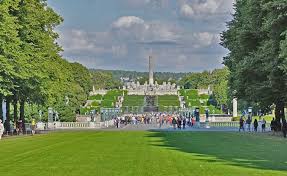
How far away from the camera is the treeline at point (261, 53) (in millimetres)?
42375

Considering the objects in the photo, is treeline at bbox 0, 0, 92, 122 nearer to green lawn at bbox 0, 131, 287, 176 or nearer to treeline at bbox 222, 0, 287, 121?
green lawn at bbox 0, 131, 287, 176

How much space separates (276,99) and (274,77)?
26.6ft

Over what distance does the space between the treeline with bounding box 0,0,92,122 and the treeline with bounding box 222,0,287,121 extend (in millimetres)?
16259

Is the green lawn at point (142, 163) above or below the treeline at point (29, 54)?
below

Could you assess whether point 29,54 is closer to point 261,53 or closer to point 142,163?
point 261,53

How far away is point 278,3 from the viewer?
131 feet

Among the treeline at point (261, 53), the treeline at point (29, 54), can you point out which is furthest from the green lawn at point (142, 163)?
the treeline at point (29, 54)

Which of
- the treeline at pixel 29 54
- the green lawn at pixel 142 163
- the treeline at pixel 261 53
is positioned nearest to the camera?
the green lawn at pixel 142 163

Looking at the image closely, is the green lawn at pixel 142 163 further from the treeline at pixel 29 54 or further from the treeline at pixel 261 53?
the treeline at pixel 29 54

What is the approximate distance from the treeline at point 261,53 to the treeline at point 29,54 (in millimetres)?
16259

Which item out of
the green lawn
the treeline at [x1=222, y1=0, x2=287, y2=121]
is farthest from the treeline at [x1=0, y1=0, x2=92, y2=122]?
the treeline at [x1=222, y1=0, x2=287, y2=121]

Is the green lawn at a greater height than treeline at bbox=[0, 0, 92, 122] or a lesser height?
lesser

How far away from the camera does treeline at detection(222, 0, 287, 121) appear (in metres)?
42.4

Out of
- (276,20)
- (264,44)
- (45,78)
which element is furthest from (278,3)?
(45,78)
